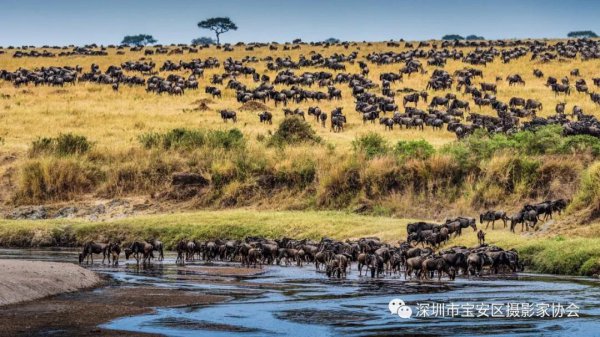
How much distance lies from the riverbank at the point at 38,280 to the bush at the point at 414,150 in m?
19.9

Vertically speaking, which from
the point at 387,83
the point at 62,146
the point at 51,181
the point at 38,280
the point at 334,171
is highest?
the point at 387,83

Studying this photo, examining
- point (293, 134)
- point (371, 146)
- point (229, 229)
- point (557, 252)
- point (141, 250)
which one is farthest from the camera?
point (293, 134)

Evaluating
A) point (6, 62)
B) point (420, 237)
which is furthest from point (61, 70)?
point (420, 237)

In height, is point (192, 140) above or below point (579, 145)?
above

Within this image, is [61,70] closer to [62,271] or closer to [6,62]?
[6,62]

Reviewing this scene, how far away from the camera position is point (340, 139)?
188ft

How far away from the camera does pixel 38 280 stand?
2528cm

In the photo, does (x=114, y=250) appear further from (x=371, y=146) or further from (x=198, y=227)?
(x=371, y=146)

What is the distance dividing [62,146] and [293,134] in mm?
11950

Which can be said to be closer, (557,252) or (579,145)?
(557,252)

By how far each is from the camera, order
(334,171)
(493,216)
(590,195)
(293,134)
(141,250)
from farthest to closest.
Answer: (293,134)
(334,171)
(493,216)
(590,195)
(141,250)

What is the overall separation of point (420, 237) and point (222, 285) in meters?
8.32

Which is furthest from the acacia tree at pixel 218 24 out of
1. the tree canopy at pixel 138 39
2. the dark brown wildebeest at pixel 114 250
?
the dark brown wildebeest at pixel 114 250

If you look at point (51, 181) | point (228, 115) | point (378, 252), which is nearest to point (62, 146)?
point (51, 181)
